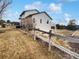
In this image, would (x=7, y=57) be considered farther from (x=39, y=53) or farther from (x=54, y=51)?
(x=54, y=51)

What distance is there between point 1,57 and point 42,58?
7.31ft

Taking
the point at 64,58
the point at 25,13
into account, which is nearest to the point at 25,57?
the point at 64,58

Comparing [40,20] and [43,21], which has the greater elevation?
[40,20]

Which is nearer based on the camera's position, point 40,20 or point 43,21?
point 40,20

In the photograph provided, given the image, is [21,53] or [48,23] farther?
[48,23]

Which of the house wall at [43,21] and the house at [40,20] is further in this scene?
the house wall at [43,21]

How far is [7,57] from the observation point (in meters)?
12.2

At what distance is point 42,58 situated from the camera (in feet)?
38.0

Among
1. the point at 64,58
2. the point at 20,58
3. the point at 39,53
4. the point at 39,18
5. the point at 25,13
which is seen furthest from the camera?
the point at 25,13

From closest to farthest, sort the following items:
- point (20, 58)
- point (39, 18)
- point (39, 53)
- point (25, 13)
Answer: point (20, 58)
point (39, 53)
point (39, 18)
point (25, 13)

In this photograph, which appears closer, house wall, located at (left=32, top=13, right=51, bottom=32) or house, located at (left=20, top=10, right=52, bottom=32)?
house, located at (left=20, top=10, right=52, bottom=32)

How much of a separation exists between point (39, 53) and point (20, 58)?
1.26m

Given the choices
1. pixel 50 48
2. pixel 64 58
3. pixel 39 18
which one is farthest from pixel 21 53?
pixel 39 18

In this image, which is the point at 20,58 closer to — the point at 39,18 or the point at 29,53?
the point at 29,53
